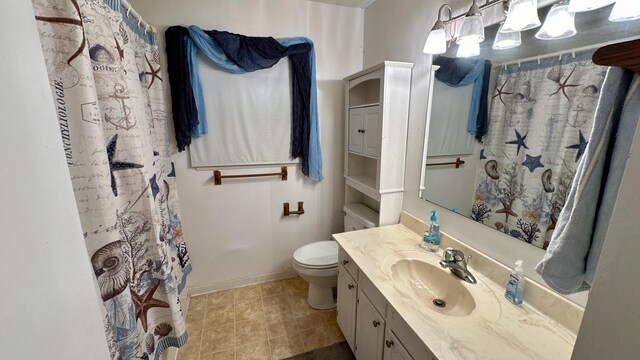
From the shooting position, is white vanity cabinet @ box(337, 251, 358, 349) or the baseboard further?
the baseboard

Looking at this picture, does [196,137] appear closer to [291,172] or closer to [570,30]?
[291,172]

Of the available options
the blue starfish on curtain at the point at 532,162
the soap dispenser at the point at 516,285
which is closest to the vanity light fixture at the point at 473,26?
the blue starfish on curtain at the point at 532,162

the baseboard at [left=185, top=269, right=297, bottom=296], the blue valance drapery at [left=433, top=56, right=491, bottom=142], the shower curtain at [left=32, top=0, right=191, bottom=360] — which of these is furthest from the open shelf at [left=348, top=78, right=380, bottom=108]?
the baseboard at [left=185, top=269, right=297, bottom=296]

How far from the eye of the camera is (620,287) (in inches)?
15.7

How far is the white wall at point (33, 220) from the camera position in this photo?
0.36 m

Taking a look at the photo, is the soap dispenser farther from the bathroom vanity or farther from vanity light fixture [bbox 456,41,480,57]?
vanity light fixture [bbox 456,41,480,57]

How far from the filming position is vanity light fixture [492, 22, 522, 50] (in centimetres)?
96

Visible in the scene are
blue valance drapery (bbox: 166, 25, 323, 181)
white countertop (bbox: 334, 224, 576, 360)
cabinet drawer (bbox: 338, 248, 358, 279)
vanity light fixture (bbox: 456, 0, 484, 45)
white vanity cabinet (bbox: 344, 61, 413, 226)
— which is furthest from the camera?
blue valance drapery (bbox: 166, 25, 323, 181)

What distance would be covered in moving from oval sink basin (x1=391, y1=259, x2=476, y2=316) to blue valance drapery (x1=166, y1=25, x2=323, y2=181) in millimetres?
1251

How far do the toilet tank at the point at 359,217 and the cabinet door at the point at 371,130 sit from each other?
1.61 ft

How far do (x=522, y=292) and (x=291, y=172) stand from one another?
5.40ft

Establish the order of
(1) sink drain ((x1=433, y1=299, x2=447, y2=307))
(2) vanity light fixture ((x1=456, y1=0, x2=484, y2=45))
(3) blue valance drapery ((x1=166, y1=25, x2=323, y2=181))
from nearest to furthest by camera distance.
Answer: (2) vanity light fixture ((x1=456, y1=0, x2=484, y2=45)) → (1) sink drain ((x1=433, y1=299, x2=447, y2=307)) → (3) blue valance drapery ((x1=166, y1=25, x2=323, y2=181))

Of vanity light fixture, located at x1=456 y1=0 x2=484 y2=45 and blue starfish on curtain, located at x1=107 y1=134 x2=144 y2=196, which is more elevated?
vanity light fixture, located at x1=456 y1=0 x2=484 y2=45

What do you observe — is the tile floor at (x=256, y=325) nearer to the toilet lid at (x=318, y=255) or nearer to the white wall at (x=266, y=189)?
the white wall at (x=266, y=189)
